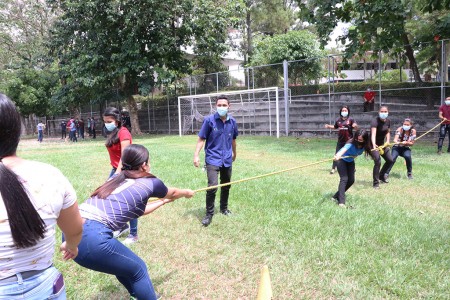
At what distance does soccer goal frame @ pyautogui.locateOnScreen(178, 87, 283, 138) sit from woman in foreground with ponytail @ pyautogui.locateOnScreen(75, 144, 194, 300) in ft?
54.4

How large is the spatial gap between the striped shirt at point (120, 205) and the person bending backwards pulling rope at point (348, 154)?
13.5ft

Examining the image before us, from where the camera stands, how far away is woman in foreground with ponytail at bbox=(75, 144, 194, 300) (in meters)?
2.80

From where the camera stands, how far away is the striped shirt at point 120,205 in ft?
9.59

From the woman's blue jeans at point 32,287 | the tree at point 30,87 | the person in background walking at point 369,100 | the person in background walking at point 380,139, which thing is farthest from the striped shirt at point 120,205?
the tree at point 30,87

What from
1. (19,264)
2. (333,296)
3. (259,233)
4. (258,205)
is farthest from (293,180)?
(19,264)

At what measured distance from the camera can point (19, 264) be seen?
1805 mm

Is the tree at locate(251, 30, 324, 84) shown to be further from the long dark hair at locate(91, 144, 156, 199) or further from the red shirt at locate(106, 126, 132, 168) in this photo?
the long dark hair at locate(91, 144, 156, 199)

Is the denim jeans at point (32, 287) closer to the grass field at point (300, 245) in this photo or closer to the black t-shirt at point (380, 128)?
the grass field at point (300, 245)

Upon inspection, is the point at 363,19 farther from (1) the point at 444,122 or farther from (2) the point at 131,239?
(2) the point at 131,239

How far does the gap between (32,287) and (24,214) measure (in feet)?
1.22

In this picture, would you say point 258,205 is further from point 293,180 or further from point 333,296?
point 333,296

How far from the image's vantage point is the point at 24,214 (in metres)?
1.73

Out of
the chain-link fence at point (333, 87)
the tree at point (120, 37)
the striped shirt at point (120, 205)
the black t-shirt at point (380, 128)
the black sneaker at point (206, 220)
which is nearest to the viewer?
the striped shirt at point (120, 205)

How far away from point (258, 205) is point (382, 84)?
44.4 ft
